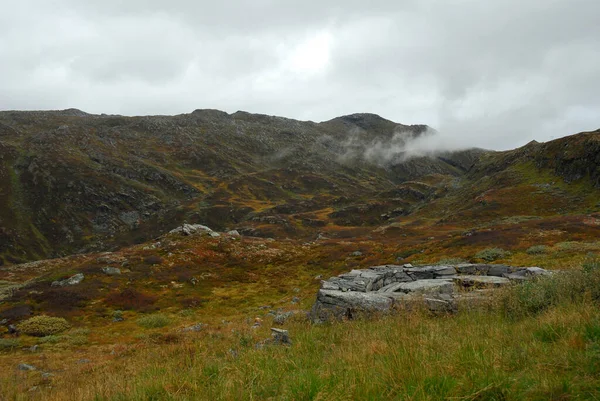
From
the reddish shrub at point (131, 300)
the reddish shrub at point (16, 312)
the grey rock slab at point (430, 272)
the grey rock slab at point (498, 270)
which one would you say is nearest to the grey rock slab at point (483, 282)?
the grey rock slab at point (498, 270)

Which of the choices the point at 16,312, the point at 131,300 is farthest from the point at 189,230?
the point at 16,312

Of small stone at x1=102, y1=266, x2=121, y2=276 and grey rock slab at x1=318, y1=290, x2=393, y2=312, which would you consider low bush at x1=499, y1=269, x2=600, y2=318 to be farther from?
small stone at x1=102, y1=266, x2=121, y2=276

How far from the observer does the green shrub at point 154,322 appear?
2453 cm

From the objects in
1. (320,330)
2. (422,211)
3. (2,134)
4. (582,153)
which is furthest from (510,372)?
(2,134)

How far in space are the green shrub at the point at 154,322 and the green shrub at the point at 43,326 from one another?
520cm

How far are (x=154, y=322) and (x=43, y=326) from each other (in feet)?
24.0

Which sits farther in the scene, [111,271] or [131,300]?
[111,271]

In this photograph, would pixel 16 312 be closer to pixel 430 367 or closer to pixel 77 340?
pixel 77 340

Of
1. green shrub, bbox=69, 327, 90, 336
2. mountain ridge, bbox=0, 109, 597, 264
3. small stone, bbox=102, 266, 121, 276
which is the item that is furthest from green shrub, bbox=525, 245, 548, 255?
mountain ridge, bbox=0, 109, 597, 264

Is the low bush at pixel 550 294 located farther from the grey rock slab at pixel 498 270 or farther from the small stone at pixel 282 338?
the grey rock slab at pixel 498 270

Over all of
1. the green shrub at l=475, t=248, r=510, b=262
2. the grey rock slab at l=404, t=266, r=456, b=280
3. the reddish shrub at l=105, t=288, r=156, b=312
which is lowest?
the reddish shrub at l=105, t=288, r=156, b=312

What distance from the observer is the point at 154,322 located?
24734mm

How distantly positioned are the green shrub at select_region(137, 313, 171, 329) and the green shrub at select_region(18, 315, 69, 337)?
5197mm

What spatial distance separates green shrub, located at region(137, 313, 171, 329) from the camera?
80.5 feet
